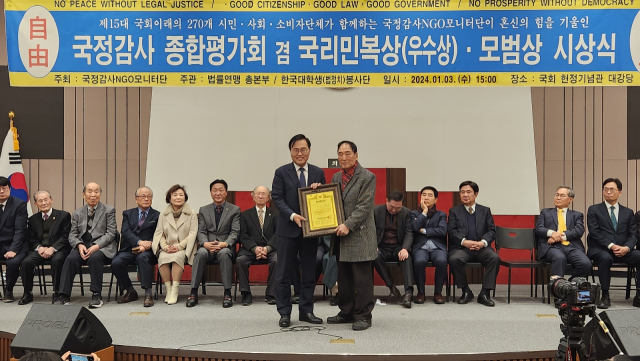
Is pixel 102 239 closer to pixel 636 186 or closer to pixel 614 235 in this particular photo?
pixel 614 235

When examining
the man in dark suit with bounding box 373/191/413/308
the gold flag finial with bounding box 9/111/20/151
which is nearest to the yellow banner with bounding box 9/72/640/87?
the man in dark suit with bounding box 373/191/413/308

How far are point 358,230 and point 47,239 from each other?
316 centimetres

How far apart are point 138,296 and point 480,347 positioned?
137 inches

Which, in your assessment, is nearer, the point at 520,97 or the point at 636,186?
the point at 520,97

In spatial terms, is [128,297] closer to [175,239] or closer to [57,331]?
[175,239]

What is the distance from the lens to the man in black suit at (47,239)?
5414mm

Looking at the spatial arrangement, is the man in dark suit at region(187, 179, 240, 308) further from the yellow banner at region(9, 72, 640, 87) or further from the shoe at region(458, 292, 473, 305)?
the shoe at region(458, 292, 473, 305)

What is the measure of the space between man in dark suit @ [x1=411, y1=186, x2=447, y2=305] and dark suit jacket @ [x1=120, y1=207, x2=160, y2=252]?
2.50 meters

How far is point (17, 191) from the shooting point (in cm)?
710

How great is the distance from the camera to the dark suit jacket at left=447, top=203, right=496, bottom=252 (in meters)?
5.66

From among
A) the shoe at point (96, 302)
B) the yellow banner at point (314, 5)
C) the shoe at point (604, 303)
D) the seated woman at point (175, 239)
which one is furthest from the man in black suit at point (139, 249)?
the shoe at point (604, 303)

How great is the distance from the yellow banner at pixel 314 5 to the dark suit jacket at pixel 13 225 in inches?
72.2

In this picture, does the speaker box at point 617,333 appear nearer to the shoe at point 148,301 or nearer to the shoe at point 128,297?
the shoe at point 148,301

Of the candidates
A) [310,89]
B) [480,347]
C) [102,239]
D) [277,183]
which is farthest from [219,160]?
[480,347]
